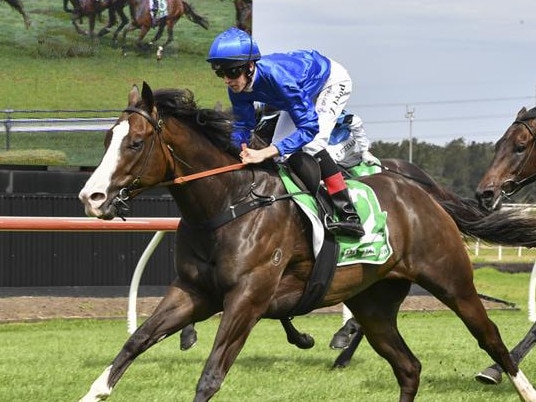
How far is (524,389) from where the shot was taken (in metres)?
5.97

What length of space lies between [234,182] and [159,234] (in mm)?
3840

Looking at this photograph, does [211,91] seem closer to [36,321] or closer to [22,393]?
[36,321]

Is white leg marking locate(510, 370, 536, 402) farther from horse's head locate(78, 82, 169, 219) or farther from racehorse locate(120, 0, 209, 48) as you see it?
racehorse locate(120, 0, 209, 48)

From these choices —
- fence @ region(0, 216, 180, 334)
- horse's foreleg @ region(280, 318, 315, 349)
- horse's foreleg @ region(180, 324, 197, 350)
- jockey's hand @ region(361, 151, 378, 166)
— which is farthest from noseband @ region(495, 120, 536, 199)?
fence @ region(0, 216, 180, 334)

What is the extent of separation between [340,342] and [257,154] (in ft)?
10.6

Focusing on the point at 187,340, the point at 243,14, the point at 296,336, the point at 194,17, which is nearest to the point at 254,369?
the point at 296,336

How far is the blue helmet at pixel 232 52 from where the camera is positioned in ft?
17.1

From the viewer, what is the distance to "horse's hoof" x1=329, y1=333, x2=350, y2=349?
27.1ft

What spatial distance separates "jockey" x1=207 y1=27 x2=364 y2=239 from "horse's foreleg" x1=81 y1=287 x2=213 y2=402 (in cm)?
73

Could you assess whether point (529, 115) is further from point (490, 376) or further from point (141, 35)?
point (141, 35)

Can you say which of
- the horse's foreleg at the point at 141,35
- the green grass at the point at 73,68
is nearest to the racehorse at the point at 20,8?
the green grass at the point at 73,68

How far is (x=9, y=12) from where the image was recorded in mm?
13750

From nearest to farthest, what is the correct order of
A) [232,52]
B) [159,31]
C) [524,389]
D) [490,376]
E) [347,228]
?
[232,52]
[347,228]
[524,389]
[490,376]
[159,31]

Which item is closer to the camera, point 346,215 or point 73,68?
point 346,215
